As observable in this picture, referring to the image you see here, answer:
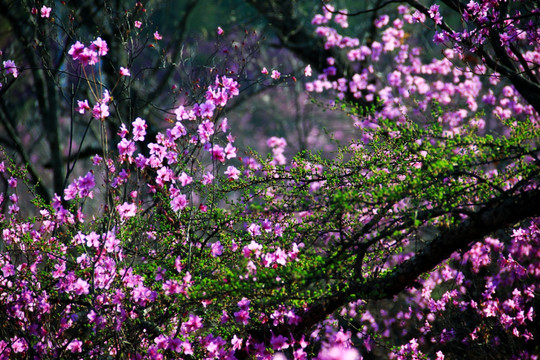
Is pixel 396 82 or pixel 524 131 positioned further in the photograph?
pixel 396 82

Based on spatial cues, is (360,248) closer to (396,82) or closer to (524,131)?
(524,131)

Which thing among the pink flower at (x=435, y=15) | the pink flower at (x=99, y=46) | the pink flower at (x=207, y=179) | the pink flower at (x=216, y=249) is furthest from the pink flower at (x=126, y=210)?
the pink flower at (x=435, y=15)

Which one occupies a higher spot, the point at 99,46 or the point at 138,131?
the point at 99,46

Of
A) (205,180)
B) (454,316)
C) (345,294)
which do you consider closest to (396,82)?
(454,316)

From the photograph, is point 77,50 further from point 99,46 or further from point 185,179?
point 185,179

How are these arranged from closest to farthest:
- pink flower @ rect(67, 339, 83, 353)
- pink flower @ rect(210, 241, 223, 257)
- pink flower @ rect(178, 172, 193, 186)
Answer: pink flower @ rect(210, 241, 223, 257)
pink flower @ rect(67, 339, 83, 353)
pink flower @ rect(178, 172, 193, 186)

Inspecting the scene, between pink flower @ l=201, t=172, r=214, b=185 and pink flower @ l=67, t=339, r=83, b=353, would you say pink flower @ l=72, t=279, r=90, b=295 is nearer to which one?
pink flower @ l=67, t=339, r=83, b=353

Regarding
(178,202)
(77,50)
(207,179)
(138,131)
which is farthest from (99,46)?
(207,179)

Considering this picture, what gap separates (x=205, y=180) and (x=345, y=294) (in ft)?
5.80

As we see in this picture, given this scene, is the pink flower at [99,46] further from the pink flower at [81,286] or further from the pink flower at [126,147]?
the pink flower at [81,286]

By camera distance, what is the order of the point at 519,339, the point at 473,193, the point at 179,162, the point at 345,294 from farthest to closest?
the point at 519,339
the point at 179,162
the point at 345,294
the point at 473,193

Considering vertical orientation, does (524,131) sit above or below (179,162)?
below

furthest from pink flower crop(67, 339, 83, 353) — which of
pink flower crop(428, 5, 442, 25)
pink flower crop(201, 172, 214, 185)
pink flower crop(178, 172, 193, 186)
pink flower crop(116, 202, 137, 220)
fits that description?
pink flower crop(428, 5, 442, 25)

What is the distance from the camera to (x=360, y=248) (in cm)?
361
